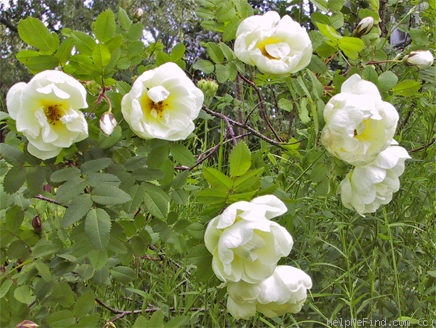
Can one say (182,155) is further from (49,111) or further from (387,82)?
(387,82)

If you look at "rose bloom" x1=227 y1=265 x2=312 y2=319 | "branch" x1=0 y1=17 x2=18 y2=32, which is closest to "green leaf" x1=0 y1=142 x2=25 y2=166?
"rose bloom" x1=227 y1=265 x2=312 y2=319

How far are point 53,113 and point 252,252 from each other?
1.05 ft

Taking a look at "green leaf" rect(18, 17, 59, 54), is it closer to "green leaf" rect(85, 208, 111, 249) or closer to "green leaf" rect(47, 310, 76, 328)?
"green leaf" rect(85, 208, 111, 249)

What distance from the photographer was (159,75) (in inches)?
32.2

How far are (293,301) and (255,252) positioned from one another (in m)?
0.13

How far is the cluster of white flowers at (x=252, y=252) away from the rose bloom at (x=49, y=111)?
0.75 feet

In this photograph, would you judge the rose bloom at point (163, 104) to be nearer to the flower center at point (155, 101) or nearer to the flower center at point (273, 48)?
the flower center at point (155, 101)

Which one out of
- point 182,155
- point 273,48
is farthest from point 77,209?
point 273,48

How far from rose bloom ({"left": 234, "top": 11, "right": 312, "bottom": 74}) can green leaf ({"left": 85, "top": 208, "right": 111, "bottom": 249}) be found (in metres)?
0.34

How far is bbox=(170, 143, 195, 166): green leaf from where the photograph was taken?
885 mm

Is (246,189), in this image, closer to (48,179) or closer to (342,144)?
(342,144)

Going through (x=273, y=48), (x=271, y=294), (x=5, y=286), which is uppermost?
(x=273, y=48)

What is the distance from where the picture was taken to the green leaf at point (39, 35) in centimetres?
85

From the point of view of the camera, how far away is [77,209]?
80 cm
